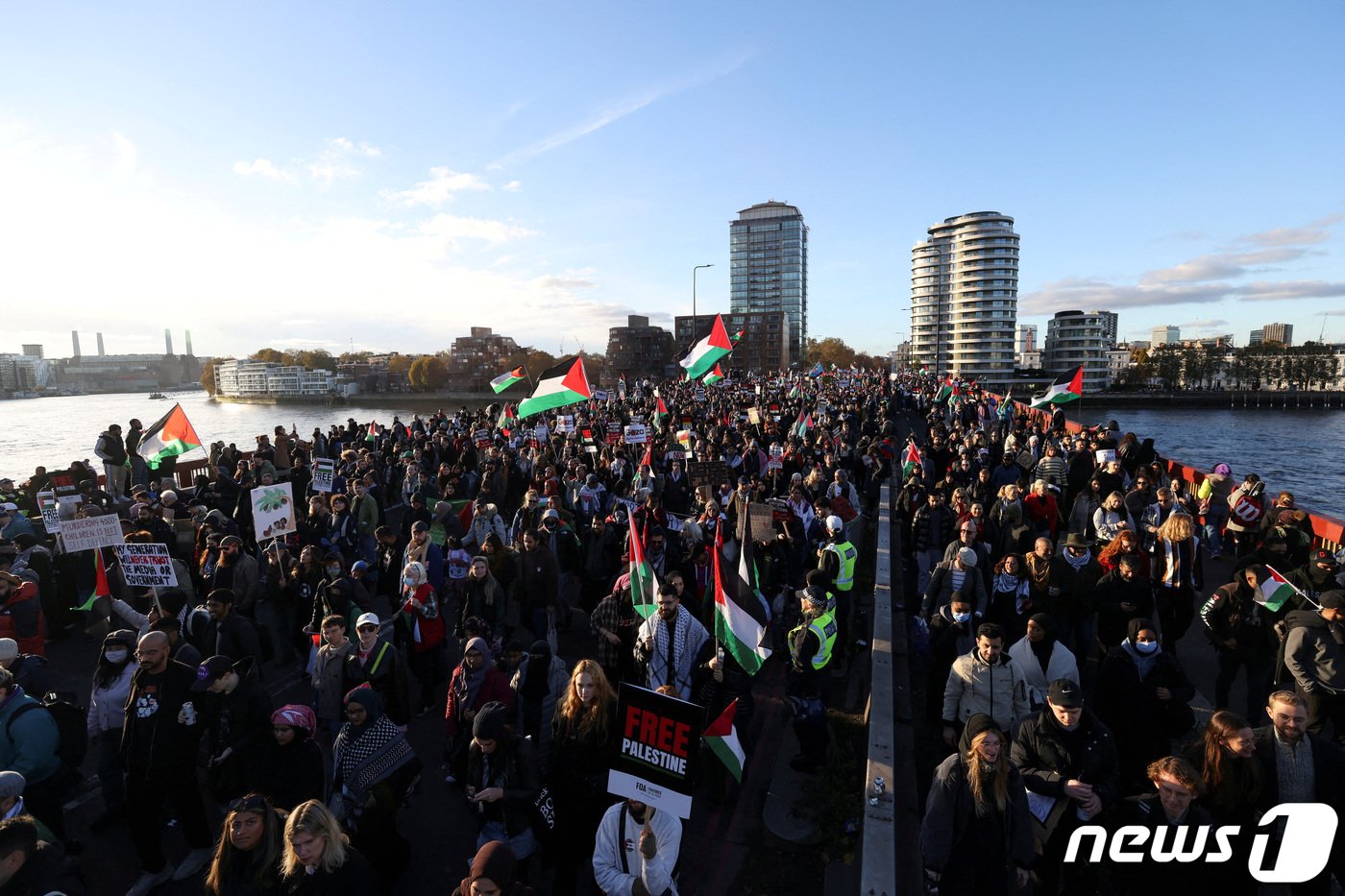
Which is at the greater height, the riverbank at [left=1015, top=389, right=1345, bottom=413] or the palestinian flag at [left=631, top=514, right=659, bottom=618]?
the palestinian flag at [left=631, top=514, right=659, bottom=618]

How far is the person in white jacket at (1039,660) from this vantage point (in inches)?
205

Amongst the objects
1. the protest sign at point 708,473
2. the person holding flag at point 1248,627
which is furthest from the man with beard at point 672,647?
the protest sign at point 708,473

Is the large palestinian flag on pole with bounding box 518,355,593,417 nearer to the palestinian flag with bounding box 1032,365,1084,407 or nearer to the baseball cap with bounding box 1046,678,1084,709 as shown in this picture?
the baseball cap with bounding box 1046,678,1084,709

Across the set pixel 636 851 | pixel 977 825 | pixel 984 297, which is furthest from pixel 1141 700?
pixel 984 297

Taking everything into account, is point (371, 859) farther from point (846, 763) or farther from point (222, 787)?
point (846, 763)

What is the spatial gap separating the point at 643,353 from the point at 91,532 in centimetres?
11849

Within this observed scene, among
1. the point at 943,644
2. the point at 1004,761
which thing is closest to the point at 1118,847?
the point at 1004,761

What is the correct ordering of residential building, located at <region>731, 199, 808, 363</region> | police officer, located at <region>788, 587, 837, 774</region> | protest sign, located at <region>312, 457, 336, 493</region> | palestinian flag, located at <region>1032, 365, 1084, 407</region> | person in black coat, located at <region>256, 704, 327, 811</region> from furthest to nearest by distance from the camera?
1. residential building, located at <region>731, 199, 808, 363</region>
2. palestinian flag, located at <region>1032, 365, 1084, 407</region>
3. protest sign, located at <region>312, 457, 336, 493</region>
4. police officer, located at <region>788, 587, 837, 774</region>
5. person in black coat, located at <region>256, 704, 327, 811</region>

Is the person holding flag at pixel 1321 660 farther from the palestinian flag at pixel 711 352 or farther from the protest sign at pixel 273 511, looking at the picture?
the palestinian flag at pixel 711 352

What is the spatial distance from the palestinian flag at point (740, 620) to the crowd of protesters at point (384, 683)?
149 millimetres

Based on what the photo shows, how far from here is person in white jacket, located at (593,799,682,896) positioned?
359cm

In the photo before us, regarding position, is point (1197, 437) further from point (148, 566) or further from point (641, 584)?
point (148, 566)

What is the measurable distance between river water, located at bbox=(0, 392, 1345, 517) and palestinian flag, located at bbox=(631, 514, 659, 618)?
140 ft

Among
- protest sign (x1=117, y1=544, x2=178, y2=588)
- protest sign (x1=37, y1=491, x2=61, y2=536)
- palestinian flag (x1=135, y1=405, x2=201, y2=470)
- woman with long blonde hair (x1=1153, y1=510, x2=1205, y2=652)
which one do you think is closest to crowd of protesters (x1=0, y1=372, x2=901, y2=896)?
protest sign (x1=117, y1=544, x2=178, y2=588)
